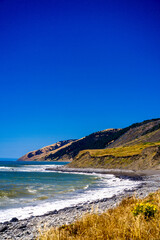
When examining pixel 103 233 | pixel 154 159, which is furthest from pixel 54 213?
pixel 154 159

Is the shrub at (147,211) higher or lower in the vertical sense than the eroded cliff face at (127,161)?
higher

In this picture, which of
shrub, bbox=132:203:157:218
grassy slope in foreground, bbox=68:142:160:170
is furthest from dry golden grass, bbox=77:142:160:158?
shrub, bbox=132:203:157:218

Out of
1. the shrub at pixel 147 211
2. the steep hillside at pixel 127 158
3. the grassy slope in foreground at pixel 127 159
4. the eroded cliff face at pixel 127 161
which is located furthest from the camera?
the steep hillside at pixel 127 158

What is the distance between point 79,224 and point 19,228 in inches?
231

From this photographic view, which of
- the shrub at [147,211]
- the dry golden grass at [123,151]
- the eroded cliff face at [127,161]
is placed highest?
the dry golden grass at [123,151]

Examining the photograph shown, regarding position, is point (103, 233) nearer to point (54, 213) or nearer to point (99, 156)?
→ point (54, 213)

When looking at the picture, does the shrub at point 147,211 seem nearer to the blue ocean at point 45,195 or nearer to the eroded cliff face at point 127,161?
the blue ocean at point 45,195

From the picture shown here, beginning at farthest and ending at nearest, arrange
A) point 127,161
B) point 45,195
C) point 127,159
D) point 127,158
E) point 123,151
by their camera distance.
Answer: point 123,151 → point 127,158 → point 127,159 → point 127,161 → point 45,195

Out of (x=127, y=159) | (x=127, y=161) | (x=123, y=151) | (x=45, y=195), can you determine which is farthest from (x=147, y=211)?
(x=123, y=151)

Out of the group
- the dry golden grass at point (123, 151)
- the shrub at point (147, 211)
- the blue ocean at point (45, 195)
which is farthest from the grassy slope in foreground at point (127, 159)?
the shrub at point (147, 211)

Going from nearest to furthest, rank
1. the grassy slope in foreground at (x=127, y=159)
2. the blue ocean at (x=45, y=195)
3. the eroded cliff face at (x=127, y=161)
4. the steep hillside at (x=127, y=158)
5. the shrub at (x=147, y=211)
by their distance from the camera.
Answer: the shrub at (x=147, y=211) → the blue ocean at (x=45, y=195) → the eroded cliff face at (x=127, y=161) → the grassy slope in foreground at (x=127, y=159) → the steep hillside at (x=127, y=158)

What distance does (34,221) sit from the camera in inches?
508

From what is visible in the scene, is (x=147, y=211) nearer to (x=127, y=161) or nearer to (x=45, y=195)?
(x=45, y=195)

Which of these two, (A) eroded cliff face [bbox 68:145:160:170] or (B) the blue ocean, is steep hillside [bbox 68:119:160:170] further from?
(B) the blue ocean
